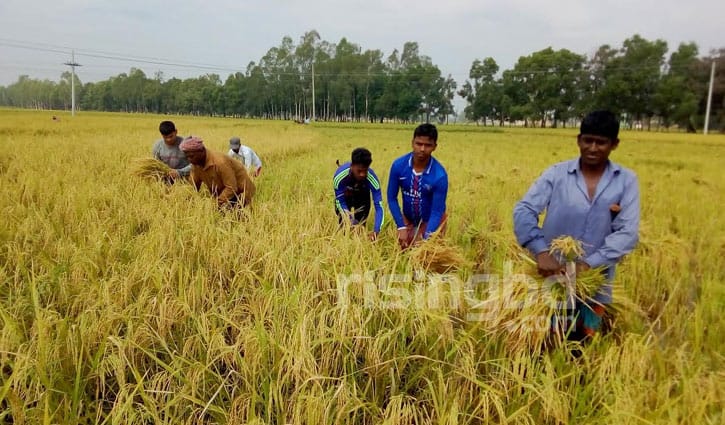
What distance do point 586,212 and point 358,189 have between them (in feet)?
6.10

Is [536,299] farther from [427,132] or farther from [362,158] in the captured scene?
[362,158]

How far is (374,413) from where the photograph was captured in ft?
5.00

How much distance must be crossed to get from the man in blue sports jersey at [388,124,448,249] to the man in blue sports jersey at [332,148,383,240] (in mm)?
227

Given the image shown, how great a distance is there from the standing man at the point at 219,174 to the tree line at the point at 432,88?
39491 mm

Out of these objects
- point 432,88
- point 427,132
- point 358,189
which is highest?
point 432,88

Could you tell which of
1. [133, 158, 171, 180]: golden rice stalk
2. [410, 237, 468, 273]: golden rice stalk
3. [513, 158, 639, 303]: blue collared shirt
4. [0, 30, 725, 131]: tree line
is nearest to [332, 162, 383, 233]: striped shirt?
[410, 237, 468, 273]: golden rice stalk

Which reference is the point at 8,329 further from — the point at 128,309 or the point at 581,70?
the point at 581,70

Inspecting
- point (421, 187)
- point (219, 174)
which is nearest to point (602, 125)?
point (421, 187)

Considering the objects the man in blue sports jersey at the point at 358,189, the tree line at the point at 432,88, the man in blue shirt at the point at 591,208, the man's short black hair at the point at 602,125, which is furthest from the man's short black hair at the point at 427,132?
the tree line at the point at 432,88

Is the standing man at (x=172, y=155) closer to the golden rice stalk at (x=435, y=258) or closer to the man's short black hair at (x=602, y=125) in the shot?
the golden rice stalk at (x=435, y=258)

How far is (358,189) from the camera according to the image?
3.32m

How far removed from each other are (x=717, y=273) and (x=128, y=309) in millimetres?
3715

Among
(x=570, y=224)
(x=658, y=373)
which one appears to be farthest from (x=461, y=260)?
(x=658, y=373)

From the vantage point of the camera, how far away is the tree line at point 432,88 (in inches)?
1518
